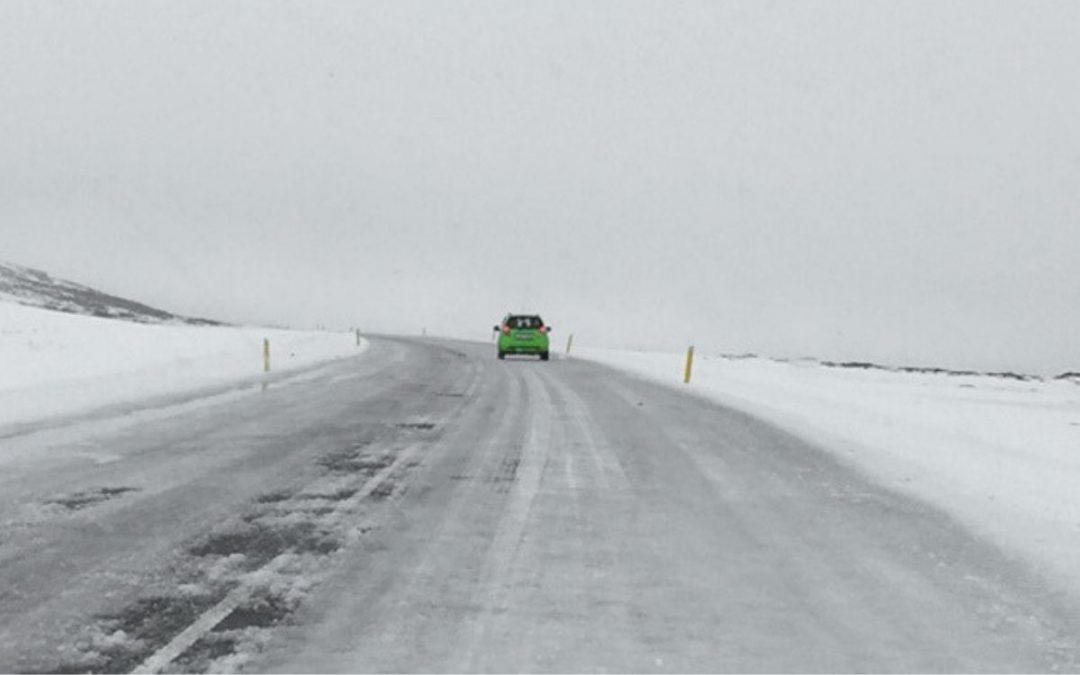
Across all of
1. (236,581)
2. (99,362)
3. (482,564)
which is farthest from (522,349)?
(236,581)

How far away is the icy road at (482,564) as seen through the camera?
A: 4121 millimetres

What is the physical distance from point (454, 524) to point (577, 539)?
94 centimetres

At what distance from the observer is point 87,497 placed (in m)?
7.36

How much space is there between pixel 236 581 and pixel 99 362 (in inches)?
887

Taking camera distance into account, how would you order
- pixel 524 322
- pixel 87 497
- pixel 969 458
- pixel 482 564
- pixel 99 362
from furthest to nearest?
pixel 524 322 → pixel 99 362 → pixel 969 458 → pixel 87 497 → pixel 482 564

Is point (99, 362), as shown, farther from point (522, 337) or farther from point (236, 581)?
point (236, 581)

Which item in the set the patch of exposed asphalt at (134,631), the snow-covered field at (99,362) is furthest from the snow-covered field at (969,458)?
the snow-covered field at (99,362)

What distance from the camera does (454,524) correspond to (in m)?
6.75

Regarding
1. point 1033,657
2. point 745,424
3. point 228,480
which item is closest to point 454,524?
point 228,480

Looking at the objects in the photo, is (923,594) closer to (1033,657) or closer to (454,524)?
(1033,657)

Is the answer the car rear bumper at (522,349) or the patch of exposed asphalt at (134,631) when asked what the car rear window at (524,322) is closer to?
the car rear bumper at (522,349)

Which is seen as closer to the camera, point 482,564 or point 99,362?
point 482,564

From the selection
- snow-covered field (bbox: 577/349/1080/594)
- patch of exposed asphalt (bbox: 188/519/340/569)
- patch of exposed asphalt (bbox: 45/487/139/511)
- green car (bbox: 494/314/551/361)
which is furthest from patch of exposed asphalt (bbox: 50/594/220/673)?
green car (bbox: 494/314/551/361)

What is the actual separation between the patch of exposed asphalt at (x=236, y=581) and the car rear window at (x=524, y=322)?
29.8 m
